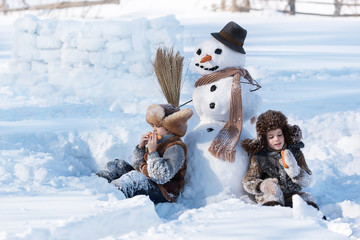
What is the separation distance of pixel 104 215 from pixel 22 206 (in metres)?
0.49

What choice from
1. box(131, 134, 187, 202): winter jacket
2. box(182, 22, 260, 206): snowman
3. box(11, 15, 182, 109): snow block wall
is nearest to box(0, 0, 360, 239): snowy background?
box(11, 15, 182, 109): snow block wall

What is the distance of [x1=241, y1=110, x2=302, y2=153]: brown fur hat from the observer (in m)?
3.35

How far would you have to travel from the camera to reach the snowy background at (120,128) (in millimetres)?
2604

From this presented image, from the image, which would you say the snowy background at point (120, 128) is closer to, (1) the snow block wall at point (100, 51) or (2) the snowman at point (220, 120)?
(1) the snow block wall at point (100, 51)

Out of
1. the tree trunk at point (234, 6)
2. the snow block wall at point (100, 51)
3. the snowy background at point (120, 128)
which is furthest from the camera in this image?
the tree trunk at point (234, 6)

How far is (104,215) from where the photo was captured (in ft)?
8.66

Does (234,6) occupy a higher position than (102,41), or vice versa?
(234,6)

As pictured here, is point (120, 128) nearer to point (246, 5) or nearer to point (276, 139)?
point (276, 139)

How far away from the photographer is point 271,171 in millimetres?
3354

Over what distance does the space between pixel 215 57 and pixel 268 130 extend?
0.61 m

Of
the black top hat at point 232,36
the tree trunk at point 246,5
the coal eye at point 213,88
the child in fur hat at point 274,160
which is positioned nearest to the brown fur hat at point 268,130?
the child in fur hat at point 274,160

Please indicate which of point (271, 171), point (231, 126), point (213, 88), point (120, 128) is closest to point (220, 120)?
point (231, 126)

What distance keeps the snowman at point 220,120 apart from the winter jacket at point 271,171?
9 centimetres

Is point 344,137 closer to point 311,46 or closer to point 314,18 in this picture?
point 311,46
